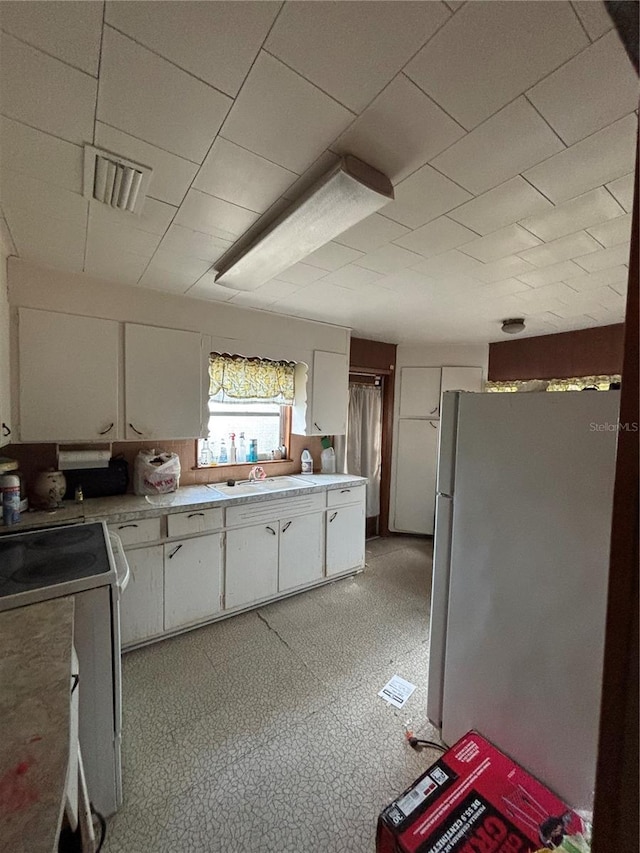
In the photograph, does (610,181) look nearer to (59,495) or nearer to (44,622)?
(44,622)

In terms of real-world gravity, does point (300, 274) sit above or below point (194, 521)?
above

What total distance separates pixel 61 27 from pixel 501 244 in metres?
1.72

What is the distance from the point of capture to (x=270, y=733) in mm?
1645

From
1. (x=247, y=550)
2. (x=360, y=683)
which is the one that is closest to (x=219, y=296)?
(x=247, y=550)

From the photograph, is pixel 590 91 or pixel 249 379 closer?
pixel 590 91

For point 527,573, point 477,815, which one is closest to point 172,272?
point 527,573

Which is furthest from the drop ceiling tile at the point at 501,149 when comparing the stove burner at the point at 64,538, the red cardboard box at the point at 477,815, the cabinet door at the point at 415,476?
the cabinet door at the point at 415,476

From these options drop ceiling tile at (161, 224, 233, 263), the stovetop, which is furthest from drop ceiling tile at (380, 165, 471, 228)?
the stovetop

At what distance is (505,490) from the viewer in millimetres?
1344

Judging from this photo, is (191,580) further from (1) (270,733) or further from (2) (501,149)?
(2) (501,149)

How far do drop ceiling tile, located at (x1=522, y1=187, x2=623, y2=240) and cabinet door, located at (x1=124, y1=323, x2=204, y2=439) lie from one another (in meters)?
2.23

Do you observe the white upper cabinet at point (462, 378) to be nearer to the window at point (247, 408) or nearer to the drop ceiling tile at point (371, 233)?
the window at point (247, 408)

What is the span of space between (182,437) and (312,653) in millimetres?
1774

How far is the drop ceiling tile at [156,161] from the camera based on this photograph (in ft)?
3.34
